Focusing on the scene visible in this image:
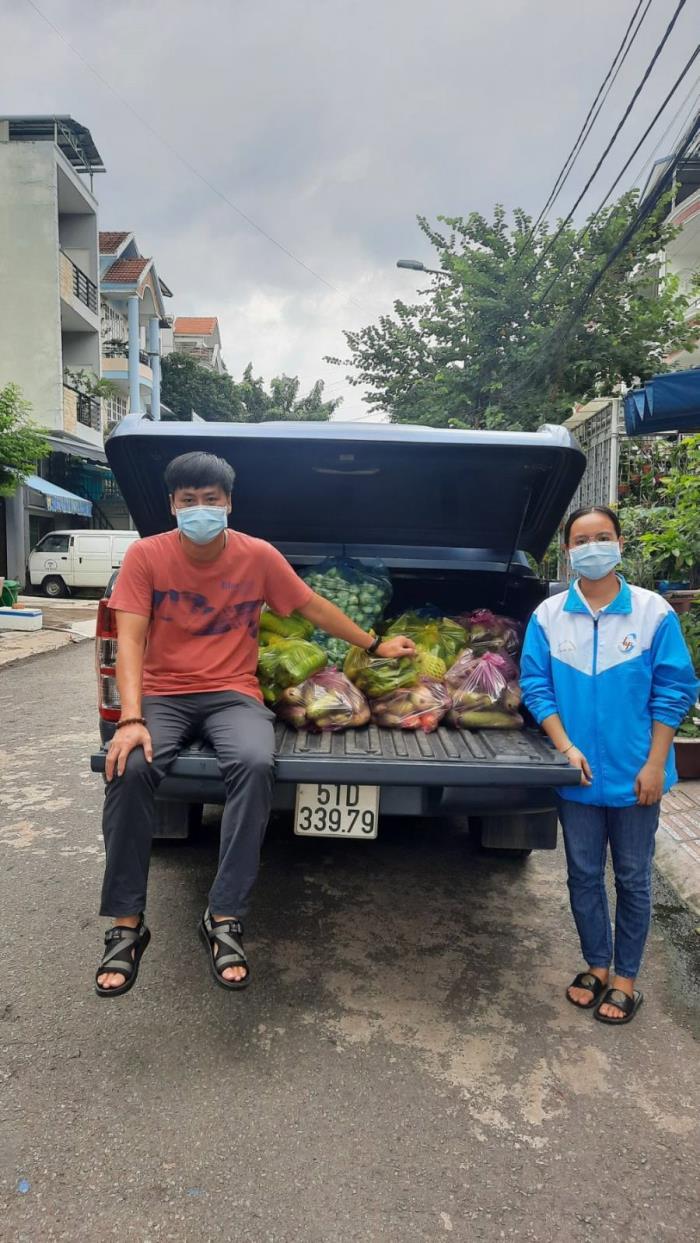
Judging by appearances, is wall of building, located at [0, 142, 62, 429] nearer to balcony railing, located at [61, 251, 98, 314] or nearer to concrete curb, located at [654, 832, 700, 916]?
balcony railing, located at [61, 251, 98, 314]

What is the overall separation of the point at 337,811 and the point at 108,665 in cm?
99

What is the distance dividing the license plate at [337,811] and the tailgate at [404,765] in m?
0.13

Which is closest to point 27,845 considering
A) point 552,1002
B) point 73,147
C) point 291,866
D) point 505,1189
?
point 291,866

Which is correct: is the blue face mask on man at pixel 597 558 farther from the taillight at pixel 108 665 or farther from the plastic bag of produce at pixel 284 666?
the taillight at pixel 108 665

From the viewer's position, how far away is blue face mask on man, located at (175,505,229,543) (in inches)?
113

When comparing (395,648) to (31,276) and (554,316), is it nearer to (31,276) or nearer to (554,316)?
(554,316)

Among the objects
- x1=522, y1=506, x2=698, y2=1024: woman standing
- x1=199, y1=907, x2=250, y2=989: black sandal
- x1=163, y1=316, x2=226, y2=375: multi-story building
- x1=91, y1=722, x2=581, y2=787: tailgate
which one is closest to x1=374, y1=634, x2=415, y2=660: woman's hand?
x1=91, y1=722, x2=581, y2=787: tailgate

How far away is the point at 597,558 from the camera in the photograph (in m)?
2.64

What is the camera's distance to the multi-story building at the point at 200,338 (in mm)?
56562

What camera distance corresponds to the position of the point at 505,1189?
194 cm

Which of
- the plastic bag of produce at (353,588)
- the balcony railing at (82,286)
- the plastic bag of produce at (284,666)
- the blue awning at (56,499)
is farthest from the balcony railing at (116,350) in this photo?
the plastic bag of produce at (284,666)

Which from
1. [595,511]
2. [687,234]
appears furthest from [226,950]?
[687,234]

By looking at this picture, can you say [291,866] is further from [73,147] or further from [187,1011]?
[73,147]

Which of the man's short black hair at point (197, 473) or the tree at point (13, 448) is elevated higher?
the tree at point (13, 448)
